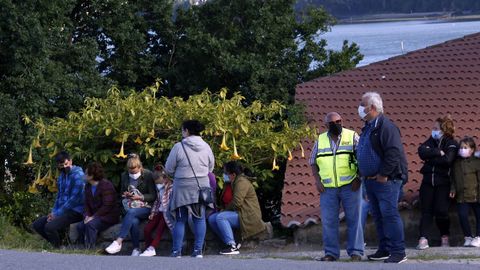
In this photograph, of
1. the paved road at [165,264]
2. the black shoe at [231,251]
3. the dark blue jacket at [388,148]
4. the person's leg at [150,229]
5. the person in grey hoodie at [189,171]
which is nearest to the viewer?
the paved road at [165,264]

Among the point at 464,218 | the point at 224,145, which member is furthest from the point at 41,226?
the point at 464,218

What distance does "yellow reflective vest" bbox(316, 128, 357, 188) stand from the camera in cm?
957

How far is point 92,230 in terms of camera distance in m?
11.5

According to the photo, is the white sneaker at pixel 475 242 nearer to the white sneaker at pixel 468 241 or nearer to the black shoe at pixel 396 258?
the white sneaker at pixel 468 241

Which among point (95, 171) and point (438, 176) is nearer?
point (438, 176)

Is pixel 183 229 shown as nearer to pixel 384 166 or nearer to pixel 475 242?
pixel 384 166

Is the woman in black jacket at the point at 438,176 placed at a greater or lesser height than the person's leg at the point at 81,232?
greater

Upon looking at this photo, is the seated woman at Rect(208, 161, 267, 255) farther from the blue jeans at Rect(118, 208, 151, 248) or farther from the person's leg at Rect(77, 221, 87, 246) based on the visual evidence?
the person's leg at Rect(77, 221, 87, 246)

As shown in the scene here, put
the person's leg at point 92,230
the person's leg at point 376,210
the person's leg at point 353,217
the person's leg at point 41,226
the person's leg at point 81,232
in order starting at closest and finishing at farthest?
1. the person's leg at point 376,210
2. the person's leg at point 353,217
3. the person's leg at point 92,230
4. the person's leg at point 81,232
5. the person's leg at point 41,226

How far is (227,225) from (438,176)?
95.9 inches

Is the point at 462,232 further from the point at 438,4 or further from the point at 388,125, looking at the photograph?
the point at 438,4

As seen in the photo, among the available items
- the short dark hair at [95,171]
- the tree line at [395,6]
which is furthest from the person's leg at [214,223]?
the tree line at [395,6]

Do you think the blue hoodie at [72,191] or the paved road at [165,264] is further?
the blue hoodie at [72,191]

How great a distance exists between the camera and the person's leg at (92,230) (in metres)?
11.5
